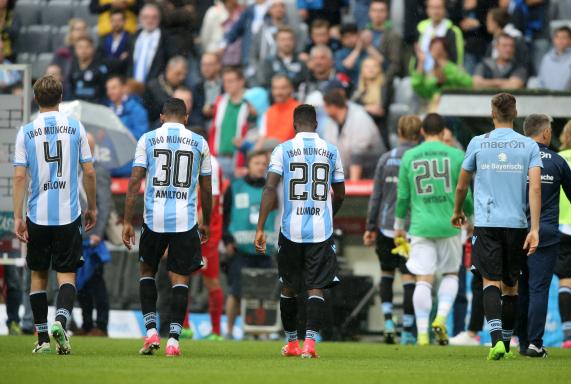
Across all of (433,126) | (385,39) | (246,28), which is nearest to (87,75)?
(246,28)

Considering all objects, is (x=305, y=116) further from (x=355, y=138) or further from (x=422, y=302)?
(x=355, y=138)

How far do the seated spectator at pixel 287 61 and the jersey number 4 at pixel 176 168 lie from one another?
9.13 m

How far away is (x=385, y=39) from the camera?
71.4 feet

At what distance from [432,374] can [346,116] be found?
9.40 meters

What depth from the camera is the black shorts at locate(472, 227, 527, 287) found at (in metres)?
12.3

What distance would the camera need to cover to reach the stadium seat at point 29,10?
2692 centimetres

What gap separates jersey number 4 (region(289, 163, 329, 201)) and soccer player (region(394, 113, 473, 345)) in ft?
10.1

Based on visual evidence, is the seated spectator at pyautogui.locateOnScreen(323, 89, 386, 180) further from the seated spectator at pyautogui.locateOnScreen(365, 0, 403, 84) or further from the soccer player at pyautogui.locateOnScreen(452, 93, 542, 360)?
the soccer player at pyautogui.locateOnScreen(452, 93, 542, 360)

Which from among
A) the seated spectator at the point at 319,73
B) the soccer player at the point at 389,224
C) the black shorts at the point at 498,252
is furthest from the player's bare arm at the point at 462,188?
the seated spectator at the point at 319,73

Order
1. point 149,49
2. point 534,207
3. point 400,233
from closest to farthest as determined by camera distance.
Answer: point 534,207, point 400,233, point 149,49

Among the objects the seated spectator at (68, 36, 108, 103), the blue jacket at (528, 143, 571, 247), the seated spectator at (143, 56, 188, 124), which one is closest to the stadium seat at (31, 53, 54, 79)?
the seated spectator at (68, 36, 108, 103)

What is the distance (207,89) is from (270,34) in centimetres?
133

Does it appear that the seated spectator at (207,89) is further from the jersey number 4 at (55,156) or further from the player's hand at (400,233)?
the jersey number 4 at (55,156)

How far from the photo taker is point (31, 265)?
12.7 meters
